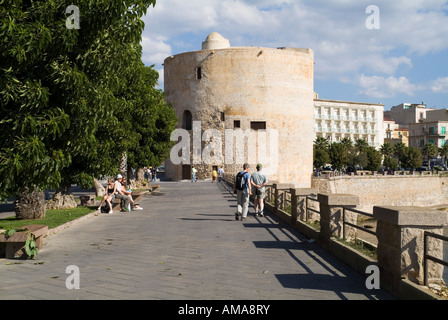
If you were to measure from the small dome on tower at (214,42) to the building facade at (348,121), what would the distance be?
124 ft

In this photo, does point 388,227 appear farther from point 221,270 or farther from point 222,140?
point 222,140

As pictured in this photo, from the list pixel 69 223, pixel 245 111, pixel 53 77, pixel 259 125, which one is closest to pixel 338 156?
pixel 259 125

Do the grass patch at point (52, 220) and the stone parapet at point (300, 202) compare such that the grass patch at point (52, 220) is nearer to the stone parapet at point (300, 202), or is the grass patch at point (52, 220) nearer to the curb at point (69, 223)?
the curb at point (69, 223)

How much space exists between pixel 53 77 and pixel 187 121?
4361 cm

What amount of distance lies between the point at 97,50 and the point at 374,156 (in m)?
67.5

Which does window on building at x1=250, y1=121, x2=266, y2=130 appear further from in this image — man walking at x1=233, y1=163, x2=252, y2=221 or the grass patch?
man walking at x1=233, y1=163, x2=252, y2=221

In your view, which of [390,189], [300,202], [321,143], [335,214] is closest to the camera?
[335,214]

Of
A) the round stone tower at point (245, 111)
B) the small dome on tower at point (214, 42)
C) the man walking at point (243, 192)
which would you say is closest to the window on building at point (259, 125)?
the round stone tower at point (245, 111)

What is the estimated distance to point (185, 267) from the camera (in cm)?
694

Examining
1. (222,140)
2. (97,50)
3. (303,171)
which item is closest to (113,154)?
(97,50)

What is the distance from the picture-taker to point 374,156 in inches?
2825

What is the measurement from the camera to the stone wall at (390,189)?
165ft

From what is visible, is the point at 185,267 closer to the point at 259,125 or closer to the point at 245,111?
the point at 245,111

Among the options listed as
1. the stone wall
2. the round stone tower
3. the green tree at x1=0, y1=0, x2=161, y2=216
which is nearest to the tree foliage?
the green tree at x1=0, y1=0, x2=161, y2=216
